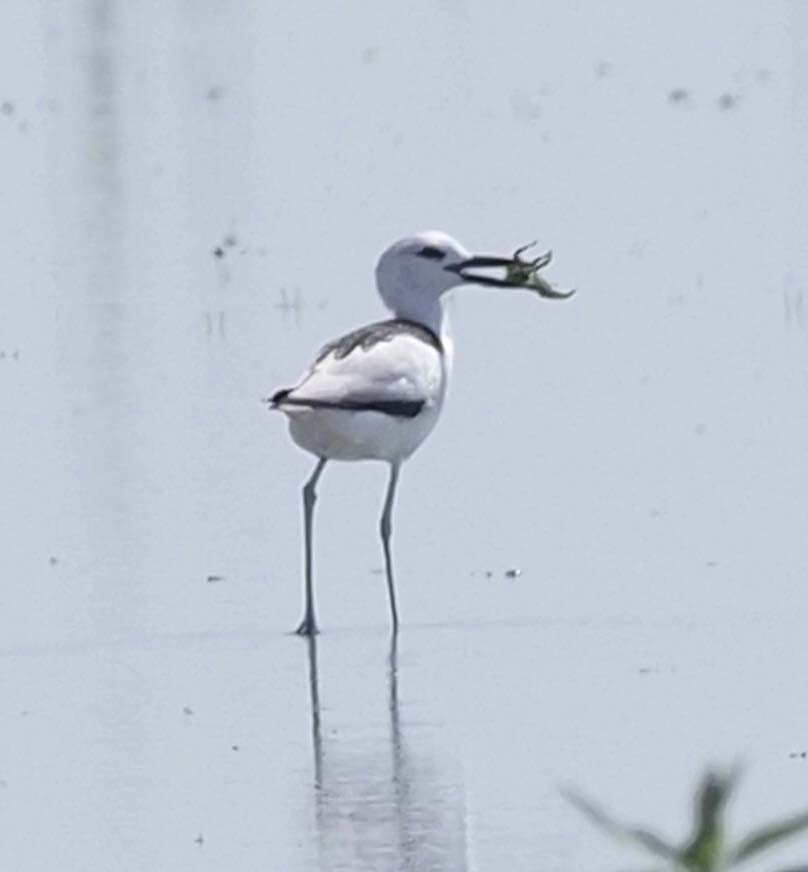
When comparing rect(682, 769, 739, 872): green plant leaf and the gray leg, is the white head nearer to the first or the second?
the gray leg

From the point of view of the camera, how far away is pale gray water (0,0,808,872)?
808 cm

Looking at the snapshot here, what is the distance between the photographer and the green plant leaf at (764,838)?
11.8 feet

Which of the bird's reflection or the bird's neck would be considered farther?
the bird's neck

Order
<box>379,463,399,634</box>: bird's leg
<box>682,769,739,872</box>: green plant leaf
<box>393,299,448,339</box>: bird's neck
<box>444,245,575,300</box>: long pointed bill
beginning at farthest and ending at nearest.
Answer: <box>444,245,575,300</box>: long pointed bill → <box>393,299,448,339</box>: bird's neck → <box>379,463,399,634</box>: bird's leg → <box>682,769,739,872</box>: green plant leaf

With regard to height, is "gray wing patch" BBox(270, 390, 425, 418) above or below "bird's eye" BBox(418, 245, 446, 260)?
below

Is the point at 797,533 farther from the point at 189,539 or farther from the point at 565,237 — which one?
the point at 565,237

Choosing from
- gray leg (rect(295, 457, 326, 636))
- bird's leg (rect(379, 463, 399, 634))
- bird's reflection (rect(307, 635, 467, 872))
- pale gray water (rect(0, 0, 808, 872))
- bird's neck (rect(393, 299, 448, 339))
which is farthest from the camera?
bird's neck (rect(393, 299, 448, 339))

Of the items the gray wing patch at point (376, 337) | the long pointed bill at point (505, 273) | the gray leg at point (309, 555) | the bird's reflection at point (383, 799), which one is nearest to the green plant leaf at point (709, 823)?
the bird's reflection at point (383, 799)

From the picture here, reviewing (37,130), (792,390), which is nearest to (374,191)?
(37,130)

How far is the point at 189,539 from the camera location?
10945 millimetres

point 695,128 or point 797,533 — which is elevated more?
point 695,128

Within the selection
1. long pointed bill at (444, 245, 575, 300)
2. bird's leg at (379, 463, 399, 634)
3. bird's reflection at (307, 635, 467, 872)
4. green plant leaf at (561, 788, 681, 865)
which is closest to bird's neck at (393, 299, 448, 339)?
long pointed bill at (444, 245, 575, 300)

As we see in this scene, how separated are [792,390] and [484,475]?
149cm

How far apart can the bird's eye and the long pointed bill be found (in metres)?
0.04
